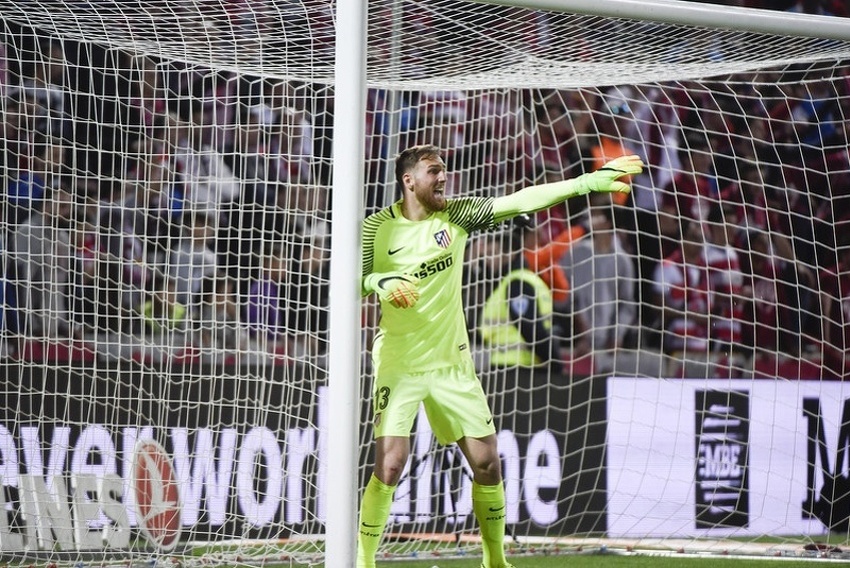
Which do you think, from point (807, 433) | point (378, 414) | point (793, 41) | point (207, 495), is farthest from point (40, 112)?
point (807, 433)

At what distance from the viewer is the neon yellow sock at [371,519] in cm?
397

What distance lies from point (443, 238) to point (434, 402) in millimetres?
636

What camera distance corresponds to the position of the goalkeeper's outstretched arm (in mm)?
3887

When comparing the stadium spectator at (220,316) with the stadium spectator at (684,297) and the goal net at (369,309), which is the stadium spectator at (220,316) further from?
the stadium spectator at (684,297)

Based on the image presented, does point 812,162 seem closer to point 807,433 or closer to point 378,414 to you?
point 807,433

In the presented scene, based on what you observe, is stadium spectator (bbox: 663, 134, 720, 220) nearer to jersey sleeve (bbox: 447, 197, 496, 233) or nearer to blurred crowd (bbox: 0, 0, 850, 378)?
blurred crowd (bbox: 0, 0, 850, 378)

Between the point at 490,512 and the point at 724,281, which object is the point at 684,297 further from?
the point at 490,512

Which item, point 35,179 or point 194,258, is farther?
point 194,258

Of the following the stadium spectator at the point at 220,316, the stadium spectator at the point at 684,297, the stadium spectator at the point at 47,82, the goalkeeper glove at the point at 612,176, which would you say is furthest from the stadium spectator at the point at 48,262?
the stadium spectator at the point at 684,297

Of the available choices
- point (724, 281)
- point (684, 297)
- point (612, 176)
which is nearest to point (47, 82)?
point (612, 176)

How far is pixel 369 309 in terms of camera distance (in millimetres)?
7016

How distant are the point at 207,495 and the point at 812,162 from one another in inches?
214

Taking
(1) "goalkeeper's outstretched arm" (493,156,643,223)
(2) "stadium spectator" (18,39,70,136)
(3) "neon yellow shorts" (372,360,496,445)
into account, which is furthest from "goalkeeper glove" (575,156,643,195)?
(2) "stadium spectator" (18,39,70,136)

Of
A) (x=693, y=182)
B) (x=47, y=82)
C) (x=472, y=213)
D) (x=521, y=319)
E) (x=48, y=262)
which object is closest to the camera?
(x=472, y=213)
